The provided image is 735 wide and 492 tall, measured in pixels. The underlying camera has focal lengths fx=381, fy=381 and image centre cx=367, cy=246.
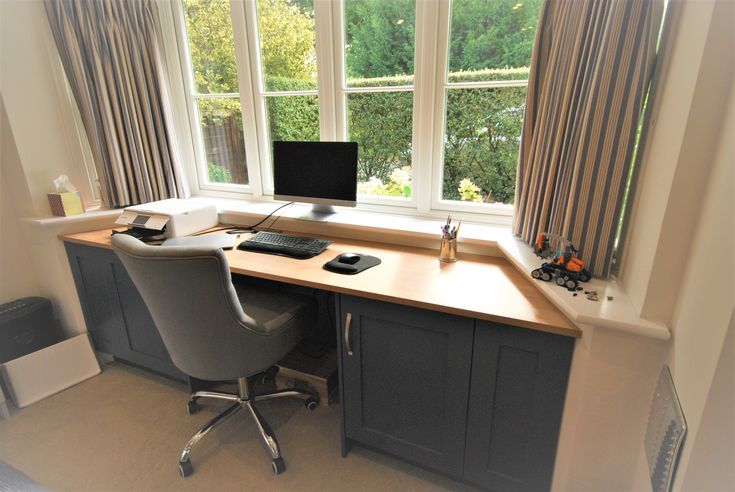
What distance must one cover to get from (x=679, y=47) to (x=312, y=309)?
1582 mm

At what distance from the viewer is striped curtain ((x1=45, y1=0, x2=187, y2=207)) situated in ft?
6.92

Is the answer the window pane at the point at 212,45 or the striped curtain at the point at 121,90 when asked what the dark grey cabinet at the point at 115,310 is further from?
the window pane at the point at 212,45

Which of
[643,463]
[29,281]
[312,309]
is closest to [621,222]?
[643,463]

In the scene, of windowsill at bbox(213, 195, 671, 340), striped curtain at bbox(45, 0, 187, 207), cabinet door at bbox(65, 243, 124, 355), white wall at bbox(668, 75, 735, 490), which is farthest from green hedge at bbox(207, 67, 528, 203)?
cabinet door at bbox(65, 243, 124, 355)

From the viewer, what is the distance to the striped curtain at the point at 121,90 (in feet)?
6.92

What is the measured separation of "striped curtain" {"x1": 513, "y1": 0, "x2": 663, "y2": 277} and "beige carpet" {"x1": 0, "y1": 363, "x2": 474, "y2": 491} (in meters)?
1.16

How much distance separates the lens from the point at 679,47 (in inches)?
39.8

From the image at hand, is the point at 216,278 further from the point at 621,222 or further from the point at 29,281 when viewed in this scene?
the point at 29,281

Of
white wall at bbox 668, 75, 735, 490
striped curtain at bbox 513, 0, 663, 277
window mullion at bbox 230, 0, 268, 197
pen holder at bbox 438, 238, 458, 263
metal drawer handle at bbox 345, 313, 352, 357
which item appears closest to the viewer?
white wall at bbox 668, 75, 735, 490

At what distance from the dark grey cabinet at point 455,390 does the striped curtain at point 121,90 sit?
173cm

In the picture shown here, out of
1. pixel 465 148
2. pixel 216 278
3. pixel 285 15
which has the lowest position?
pixel 216 278

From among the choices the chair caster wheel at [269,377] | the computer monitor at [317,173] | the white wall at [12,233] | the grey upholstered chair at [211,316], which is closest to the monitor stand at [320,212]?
the computer monitor at [317,173]

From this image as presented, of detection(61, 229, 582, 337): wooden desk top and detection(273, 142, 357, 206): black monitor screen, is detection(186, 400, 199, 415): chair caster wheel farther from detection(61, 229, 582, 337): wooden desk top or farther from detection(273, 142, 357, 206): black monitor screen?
detection(273, 142, 357, 206): black monitor screen

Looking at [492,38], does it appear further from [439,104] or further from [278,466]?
[278,466]
